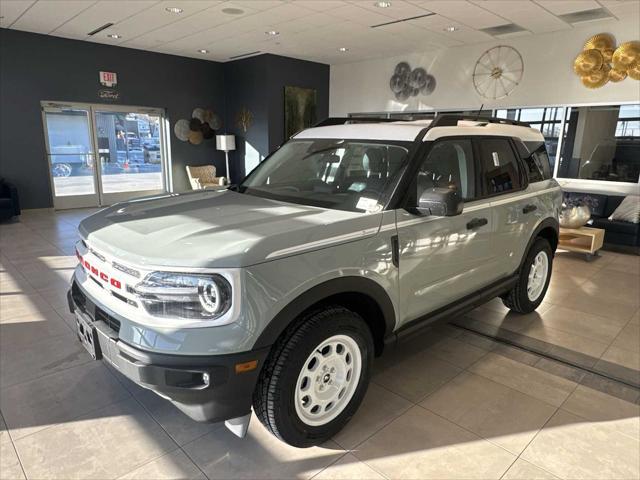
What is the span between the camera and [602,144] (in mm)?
7195

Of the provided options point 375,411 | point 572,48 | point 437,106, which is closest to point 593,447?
point 375,411

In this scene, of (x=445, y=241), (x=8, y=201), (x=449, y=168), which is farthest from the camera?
(x=8, y=201)

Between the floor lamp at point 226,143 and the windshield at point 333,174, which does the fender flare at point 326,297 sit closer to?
the windshield at point 333,174

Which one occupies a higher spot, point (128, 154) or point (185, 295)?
point (128, 154)

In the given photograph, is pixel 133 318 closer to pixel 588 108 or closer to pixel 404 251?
pixel 404 251

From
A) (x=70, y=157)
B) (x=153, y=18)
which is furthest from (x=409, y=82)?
(x=70, y=157)

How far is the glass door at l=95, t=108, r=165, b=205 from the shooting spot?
30.9 feet

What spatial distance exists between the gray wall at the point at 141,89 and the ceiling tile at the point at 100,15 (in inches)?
29.0

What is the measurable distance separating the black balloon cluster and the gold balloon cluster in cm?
274

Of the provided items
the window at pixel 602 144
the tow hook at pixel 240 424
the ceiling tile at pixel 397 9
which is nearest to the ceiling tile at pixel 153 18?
the ceiling tile at pixel 397 9

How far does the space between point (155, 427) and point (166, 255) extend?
103 centimetres

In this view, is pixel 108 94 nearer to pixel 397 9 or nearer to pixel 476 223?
pixel 397 9

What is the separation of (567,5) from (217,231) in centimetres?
623

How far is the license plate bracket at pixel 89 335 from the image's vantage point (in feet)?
6.07
